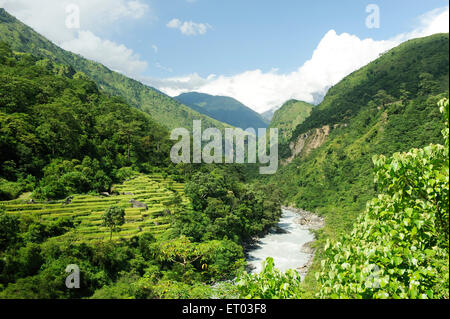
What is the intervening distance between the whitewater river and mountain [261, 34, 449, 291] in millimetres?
3501

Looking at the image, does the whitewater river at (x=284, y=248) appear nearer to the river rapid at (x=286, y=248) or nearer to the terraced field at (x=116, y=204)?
the river rapid at (x=286, y=248)

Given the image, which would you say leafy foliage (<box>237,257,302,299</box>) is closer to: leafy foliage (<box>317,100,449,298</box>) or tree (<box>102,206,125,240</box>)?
leafy foliage (<box>317,100,449,298</box>)

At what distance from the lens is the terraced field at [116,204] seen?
24594mm

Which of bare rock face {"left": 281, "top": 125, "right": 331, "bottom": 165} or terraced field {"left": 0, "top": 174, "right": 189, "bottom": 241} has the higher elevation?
bare rock face {"left": 281, "top": 125, "right": 331, "bottom": 165}

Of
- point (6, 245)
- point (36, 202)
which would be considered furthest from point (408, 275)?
point (36, 202)

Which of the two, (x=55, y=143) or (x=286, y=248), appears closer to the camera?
(x=55, y=143)

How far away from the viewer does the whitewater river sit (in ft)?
113
